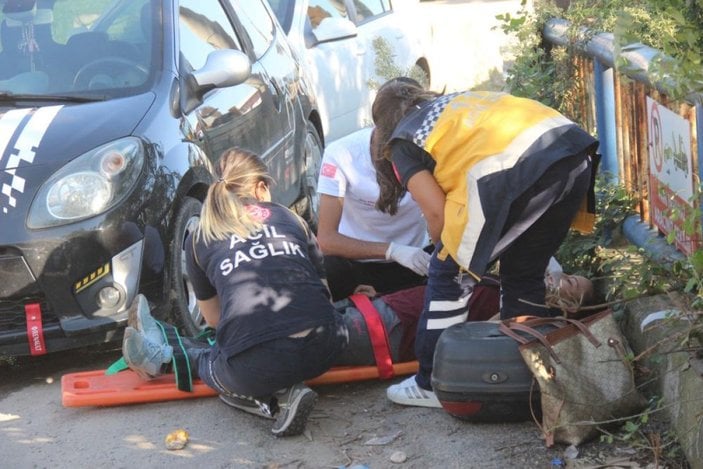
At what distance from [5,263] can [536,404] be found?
2.23m

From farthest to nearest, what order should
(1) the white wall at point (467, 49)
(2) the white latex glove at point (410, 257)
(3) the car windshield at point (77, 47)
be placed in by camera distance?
(1) the white wall at point (467, 49) < (3) the car windshield at point (77, 47) < (2) the white latex glove at point (410, 257)

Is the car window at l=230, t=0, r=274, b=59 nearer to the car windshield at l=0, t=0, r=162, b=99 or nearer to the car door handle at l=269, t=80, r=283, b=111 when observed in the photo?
the car door handle at l=269, t=80, r=283, b=111

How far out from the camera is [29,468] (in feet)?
14.0

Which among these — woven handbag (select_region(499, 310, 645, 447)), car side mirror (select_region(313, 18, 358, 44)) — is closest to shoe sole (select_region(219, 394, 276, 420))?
woven handbag (select_region(499, 310, 645, 447))

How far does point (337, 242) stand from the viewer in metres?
5.27

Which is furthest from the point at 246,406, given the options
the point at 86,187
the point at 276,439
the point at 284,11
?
the point at 284,11

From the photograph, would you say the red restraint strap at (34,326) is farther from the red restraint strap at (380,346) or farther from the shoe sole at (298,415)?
the red restraint strap at (380,346)

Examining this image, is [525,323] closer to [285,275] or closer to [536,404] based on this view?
[536,404]

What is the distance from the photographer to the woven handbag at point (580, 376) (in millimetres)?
3799

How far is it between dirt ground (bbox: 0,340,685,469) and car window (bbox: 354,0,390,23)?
516cm

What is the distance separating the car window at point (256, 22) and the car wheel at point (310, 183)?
62cm

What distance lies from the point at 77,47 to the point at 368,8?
4277 mm

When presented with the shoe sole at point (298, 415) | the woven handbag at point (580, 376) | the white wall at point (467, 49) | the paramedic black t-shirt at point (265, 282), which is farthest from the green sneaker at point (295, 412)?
the white wall at point (467, 49)

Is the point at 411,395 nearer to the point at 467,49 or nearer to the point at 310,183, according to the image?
the point at 310,183
